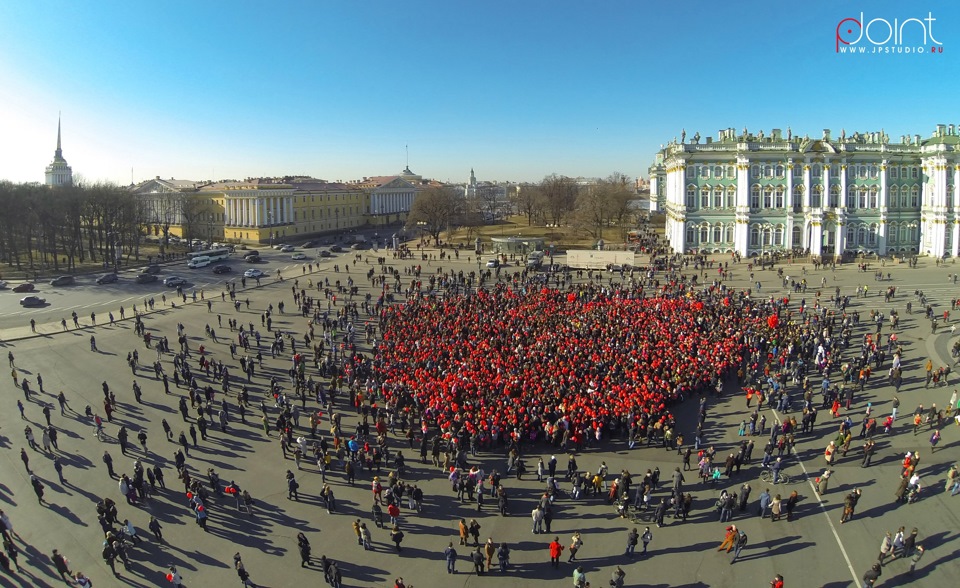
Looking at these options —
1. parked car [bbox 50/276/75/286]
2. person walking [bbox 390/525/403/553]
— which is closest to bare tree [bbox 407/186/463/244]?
parked car [bbox 50/276/75/286]

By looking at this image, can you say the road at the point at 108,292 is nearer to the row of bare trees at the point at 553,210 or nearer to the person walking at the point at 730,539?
the row of bare trees at the point at 553,210

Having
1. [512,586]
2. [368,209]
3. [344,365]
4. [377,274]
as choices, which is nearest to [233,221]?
[368,209]

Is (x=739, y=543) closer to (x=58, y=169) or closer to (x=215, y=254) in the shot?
(x=215, y=254)

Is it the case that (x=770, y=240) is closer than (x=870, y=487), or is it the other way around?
(x=870, y=487)

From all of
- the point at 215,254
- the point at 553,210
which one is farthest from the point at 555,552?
the point at 553,210

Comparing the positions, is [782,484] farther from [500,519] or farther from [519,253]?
[519,253]

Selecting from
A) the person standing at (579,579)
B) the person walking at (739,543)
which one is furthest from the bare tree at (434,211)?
the person standing at (579,579)

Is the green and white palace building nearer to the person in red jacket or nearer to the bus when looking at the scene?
the bus
